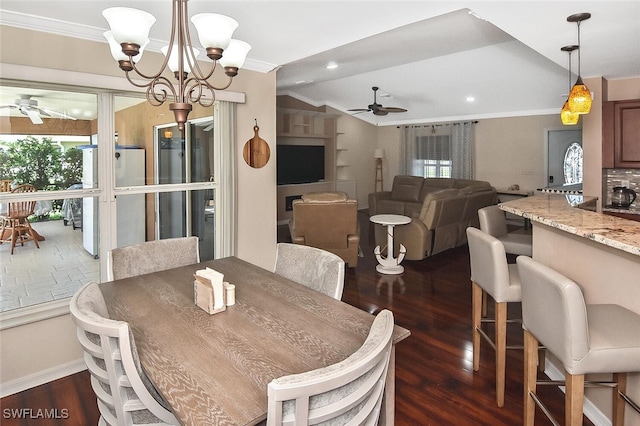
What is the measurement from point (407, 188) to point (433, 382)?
250 inches

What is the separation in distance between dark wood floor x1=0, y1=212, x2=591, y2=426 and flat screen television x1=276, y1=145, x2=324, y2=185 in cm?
501

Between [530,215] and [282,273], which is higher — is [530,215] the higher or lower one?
the higher one

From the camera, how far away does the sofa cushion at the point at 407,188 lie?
8.43 m

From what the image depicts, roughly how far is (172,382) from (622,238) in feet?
5.70

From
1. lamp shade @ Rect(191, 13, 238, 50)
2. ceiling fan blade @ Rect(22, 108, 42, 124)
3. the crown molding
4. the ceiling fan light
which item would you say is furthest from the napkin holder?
the ceiling fan light

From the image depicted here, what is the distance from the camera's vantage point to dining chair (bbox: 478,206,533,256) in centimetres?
314

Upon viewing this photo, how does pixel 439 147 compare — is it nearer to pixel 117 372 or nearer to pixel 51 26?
pixel 51 26

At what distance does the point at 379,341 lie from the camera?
1.13 m

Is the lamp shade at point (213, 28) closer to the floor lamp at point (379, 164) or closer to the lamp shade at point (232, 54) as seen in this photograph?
the lamp shade at point (232, 54)

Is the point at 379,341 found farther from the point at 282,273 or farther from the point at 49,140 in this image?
the point at 49,140

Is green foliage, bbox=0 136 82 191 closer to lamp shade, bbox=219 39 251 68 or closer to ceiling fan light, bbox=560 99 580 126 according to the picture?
lamp shade, bbox=219 39 251 68

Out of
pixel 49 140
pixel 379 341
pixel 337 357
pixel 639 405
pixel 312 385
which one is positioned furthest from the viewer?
pixel 49 140

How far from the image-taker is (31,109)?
8.66ft

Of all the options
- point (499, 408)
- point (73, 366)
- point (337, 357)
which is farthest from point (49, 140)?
point (499, 408)
